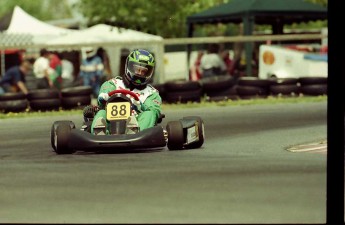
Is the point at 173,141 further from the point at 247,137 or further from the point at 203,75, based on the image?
the point at 203,75

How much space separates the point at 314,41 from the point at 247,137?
43.9ft

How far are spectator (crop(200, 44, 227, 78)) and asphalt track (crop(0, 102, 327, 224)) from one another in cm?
877

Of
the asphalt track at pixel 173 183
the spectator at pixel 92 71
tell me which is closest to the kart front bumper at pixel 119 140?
the asphalt track at pixel 173 183

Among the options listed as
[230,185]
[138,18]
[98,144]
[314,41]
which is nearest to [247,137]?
[98,144]

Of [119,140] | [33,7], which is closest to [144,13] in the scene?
[119,140]

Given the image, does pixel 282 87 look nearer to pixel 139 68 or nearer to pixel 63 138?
pixel 139 68

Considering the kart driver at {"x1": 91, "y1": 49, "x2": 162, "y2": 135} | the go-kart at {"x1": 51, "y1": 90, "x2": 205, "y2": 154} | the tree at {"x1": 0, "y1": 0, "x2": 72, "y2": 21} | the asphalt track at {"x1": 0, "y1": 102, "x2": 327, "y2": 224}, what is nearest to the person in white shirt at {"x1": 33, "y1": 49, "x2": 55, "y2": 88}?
the asphalt track at {"x1": 0, "y1": 102, "x2": 327, "y2": 224}

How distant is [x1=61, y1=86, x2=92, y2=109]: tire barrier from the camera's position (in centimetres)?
1964

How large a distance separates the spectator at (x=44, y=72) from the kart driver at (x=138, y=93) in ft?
32.0

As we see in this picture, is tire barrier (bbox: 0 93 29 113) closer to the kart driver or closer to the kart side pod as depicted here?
the kart driver

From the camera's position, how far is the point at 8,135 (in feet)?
50.0

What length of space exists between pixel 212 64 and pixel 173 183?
14332 mm

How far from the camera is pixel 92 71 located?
893 inches

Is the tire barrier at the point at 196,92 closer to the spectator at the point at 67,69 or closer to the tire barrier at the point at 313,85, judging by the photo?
the tire barrier at the point at 313,85
